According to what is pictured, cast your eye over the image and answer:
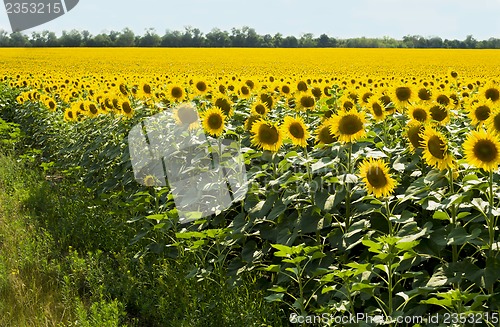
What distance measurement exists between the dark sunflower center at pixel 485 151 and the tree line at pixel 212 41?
62090 mm

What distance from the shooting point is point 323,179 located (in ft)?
13.2

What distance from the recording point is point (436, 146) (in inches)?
133

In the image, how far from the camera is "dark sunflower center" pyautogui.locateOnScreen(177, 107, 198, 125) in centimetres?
582

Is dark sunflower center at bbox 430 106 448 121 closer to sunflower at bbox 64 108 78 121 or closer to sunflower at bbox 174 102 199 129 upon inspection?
sunflower at bbox 174 102 199 129

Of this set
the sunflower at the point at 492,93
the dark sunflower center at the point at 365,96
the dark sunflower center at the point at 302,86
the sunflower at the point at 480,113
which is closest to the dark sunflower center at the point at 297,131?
the sunflower at the point at 480,113

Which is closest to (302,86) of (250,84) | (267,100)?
(267,100)

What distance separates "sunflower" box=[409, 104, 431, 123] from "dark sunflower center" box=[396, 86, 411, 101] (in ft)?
1.83

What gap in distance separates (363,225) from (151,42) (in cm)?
6550

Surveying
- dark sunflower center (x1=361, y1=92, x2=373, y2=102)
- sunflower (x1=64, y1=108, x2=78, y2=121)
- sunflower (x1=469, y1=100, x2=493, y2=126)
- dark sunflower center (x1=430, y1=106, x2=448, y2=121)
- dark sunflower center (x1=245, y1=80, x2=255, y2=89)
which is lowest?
sunflower (x1=64, y1=108, x2=78, y2=121)

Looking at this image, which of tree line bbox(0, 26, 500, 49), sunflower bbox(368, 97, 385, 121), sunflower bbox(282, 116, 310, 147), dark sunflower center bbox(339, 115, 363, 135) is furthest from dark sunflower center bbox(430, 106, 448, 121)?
→ tree line bbox(0, 26, 500, 49)

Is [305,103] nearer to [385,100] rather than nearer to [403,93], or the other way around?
[385,100]

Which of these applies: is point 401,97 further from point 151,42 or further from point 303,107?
point 151,42

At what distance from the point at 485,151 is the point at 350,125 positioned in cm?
107

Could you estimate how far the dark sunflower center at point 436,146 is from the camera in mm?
3373
